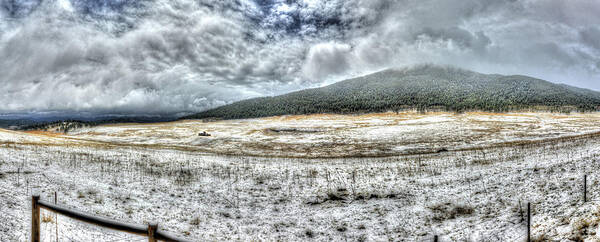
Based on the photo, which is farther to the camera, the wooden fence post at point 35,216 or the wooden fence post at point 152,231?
the wooden fence post at point 35,216

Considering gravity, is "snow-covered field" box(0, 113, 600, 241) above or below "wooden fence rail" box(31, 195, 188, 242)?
below

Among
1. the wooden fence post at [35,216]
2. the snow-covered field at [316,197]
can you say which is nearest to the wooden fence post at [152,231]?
the wooden fence post at [35,216]

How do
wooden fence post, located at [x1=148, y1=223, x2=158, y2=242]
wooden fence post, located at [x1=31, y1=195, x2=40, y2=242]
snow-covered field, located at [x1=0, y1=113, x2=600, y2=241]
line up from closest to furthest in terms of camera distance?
wooden fence post, located at [x1=148, y1=223, x2=158, y2=242] < wooden fence post, located at [x1=31, y1=195, x2=40, y2=242] < snow-covered field, located at [x1=0, y1=113, x2=600, y2=241]

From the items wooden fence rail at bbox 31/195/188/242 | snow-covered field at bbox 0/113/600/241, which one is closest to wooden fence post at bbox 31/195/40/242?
wooden fence rail at bbox 31/195/188/242

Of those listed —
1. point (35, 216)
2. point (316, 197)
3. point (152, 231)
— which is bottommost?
point (316, 197)

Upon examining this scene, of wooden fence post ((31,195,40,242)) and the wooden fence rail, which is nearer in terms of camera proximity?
the wooden fence rail

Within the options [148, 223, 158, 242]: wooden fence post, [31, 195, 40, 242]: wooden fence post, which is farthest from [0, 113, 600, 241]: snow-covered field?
[148, 223, 158, 242]: wooden fence post

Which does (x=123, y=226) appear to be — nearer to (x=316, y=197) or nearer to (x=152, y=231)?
(x=152, y=231)

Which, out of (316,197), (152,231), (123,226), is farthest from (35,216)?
(316,197)

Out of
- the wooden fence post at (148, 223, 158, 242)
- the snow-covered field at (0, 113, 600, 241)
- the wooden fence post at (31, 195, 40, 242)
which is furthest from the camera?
the snow-covered field at (0, 113, 600, 241)

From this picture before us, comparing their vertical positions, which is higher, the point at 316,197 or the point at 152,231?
the point at 152,231

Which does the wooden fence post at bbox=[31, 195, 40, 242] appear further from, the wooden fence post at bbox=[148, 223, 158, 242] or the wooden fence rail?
the wooden fence post at bbox=[148, 223, 158, 242]

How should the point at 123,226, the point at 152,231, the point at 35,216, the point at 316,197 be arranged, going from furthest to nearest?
1. the point at 316,197
2. the point at 35,216
3. the point at 123,226
4. the point at 152,231

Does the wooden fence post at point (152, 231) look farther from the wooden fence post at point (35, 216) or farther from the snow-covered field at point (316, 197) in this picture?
the snow-covered field at point (316, 197)
